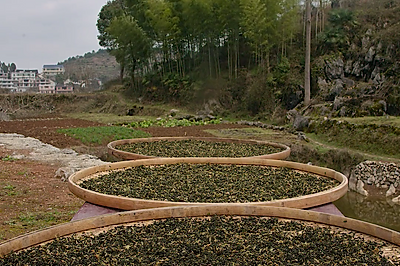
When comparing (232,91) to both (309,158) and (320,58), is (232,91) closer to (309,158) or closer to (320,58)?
(320,58)

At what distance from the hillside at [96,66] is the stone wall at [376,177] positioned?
155ft

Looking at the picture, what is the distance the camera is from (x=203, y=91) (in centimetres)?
2083

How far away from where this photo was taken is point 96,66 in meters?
67.9

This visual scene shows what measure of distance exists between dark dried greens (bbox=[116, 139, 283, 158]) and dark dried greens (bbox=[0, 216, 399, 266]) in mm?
2622

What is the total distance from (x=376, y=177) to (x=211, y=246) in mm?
6669

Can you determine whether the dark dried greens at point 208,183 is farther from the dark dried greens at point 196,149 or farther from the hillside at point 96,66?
the hillside at point 96,66

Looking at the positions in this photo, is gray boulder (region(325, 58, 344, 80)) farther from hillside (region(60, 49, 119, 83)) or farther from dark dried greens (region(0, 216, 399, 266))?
hillside (region(60, 49, 119, 83))

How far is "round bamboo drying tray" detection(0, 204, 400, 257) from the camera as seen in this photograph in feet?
7.39

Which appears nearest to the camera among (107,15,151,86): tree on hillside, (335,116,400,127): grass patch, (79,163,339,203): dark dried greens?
(79,163,339,203): dark dried greens

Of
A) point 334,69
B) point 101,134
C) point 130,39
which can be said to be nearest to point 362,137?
point 101,134

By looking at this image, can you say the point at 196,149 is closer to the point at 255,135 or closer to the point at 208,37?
the point at 255,135

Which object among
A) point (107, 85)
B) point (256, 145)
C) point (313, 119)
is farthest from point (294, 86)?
point (107, 85)

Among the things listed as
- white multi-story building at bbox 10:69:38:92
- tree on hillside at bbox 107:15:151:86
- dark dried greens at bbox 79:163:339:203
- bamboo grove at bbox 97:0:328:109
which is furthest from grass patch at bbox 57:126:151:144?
white multi-story building at bbox 10:69:38:92

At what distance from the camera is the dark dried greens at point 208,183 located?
309 centimetres
